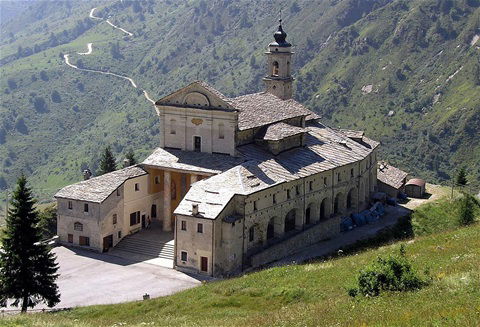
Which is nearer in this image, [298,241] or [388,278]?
[388,278]

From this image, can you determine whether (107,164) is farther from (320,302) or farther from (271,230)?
(320,302)

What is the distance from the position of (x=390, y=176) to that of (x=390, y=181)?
1.97 meters

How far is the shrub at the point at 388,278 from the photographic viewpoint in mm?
30734

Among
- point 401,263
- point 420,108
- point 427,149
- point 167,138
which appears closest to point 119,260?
point 167,138

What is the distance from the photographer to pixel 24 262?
4516 centimetres

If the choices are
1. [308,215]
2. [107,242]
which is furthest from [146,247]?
[308,215]

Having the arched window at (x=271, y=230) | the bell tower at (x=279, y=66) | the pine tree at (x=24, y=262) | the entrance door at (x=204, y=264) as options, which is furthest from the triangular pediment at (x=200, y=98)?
the bell tower at (x=279, y=66)

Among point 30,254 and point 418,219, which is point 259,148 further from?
point 30,254

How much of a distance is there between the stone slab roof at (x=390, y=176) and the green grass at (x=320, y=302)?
1422 inches

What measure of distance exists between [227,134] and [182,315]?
26.7 metres

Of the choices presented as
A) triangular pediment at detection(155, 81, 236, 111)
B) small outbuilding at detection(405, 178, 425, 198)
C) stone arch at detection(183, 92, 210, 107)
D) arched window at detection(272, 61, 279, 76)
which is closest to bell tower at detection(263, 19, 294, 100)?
arched window at detection(272, 61, 279, 76)

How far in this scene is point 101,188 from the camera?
197 ft

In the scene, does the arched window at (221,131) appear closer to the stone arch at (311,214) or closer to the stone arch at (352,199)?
the stone arch at (311,214)

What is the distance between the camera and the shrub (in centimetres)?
3073
